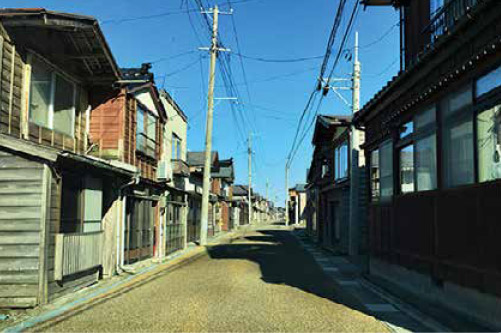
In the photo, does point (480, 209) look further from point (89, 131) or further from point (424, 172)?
point (89, 131)

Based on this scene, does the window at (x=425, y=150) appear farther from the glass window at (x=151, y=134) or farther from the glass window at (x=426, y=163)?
the glass window at (x=151, y=134)

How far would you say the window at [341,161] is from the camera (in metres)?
22.3

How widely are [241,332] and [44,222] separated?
4831mm

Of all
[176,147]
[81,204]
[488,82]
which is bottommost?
[81,204]

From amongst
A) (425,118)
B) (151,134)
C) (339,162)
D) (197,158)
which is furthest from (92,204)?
(197,158)

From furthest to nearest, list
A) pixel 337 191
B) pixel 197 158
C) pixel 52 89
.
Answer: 1. pixel 197 158
2. pixel 337 191
3. pixel 52 89

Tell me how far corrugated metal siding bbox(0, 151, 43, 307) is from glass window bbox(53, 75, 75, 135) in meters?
2.56

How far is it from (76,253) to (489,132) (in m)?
8.95

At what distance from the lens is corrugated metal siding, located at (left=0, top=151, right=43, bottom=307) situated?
9180 millimetres

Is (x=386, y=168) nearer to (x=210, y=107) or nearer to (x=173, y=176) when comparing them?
(x=173, y=176)

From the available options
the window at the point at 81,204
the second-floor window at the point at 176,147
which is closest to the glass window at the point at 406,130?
the window at the point at 81,204

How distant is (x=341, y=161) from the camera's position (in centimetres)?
2345

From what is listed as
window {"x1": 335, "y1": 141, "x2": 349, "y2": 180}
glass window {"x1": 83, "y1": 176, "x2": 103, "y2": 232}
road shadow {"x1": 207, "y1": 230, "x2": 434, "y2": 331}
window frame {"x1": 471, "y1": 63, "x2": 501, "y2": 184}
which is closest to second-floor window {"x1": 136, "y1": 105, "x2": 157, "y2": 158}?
glass window {"x1": 83, "y1": 176, "x2": 103, "y2": 232}

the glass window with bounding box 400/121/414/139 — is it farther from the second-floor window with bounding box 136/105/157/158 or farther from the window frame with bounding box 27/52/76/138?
the second-floor window with bounding box 136/105/157/158
